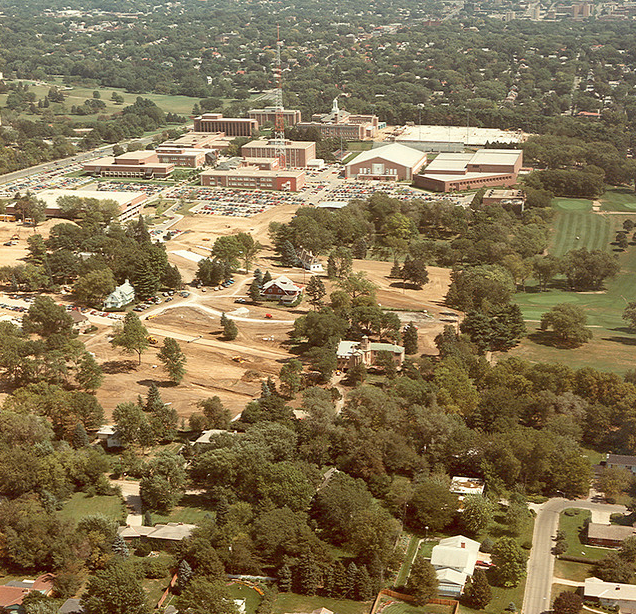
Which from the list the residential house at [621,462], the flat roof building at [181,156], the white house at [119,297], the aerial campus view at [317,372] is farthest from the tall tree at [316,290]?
the flat roof building at [181,156]

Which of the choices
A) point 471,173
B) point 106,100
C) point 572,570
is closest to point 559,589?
point 572,570

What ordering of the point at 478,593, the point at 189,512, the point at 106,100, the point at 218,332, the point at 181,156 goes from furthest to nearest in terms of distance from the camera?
1. the point at 106,100
2. the point at 181,156
3. the point at 218,332
4. the point at 189,512
5. the point at 478,593

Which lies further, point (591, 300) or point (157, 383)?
point (591, 300)

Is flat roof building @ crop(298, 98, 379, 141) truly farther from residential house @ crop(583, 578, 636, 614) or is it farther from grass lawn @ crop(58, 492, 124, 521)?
residential house @ crop(583, 578, 636, 614)

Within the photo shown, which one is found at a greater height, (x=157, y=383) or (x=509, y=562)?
(x=509, y=562)

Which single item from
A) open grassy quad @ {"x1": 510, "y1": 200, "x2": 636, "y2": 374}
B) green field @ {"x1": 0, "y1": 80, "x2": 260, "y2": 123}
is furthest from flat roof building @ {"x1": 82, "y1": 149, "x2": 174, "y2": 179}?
open grassy quad @ {"x1": 510, "y1": 200, "x2": 636, "y2": 374}

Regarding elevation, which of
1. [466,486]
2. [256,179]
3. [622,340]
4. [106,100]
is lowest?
[622,340]

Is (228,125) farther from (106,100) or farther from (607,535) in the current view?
(607,535)

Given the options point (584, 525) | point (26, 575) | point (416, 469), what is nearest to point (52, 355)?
point (26, 575)
